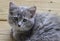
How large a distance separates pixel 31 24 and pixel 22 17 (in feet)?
0.33

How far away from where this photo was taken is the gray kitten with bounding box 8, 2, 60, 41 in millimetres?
1546

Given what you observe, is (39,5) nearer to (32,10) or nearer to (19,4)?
(19,4)

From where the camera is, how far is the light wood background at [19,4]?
5.57ft

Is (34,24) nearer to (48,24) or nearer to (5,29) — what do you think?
(48,24)

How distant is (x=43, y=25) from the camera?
1580 mm

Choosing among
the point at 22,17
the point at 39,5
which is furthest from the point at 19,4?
the point at 22,17

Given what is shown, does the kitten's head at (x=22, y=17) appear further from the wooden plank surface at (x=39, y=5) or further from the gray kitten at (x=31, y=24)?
the wooden plank surface at (x=39, y=5)

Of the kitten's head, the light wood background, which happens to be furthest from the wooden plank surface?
the kitten's head

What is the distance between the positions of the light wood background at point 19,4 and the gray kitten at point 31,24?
108 millimetres

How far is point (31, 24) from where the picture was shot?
5.25ft

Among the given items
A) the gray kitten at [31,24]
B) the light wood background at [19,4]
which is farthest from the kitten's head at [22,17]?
the light wood background at [19,4]

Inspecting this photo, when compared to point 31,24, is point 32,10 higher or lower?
higher

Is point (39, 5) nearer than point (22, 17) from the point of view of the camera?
No

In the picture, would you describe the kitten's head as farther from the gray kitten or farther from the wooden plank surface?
the wooden plank surface
